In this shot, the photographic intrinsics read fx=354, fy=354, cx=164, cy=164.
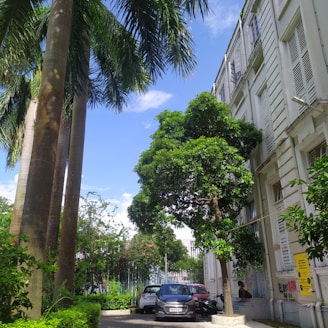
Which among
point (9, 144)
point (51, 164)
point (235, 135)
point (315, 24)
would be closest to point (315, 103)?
point (315, 24)

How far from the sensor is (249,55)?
16.3 meters

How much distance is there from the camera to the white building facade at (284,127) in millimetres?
9555

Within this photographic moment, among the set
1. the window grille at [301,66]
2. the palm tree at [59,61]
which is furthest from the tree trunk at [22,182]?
the window grille at [301,66]

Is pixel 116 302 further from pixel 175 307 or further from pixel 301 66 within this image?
pixel 301 66

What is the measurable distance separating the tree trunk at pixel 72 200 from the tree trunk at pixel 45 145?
2.84m

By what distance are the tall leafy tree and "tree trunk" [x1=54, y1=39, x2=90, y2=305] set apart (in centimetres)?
357

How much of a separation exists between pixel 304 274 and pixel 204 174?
4675 millimetres

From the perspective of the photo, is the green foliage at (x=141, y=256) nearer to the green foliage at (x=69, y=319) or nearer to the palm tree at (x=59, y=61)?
the palm tree at (x=59, y=61)

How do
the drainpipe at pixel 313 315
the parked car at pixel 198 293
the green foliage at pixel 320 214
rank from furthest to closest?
the parked car at pixel 198 293
the drainpipe at pixel 313 315
the green foliage at pixel 320 214

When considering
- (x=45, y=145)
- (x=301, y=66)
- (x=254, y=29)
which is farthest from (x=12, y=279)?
(x=254, y=29)

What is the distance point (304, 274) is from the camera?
32.8 ft

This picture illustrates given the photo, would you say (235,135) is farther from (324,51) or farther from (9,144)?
(9,144)

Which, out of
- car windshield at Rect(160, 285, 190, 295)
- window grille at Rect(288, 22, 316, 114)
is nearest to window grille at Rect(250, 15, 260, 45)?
window grille at Rect(288, 22, 316, 114)

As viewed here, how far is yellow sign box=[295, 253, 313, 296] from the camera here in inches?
383
